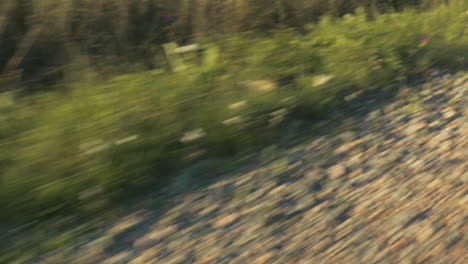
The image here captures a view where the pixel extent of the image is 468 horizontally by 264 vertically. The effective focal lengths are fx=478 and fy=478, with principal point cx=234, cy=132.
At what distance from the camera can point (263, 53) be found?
11.5 ft

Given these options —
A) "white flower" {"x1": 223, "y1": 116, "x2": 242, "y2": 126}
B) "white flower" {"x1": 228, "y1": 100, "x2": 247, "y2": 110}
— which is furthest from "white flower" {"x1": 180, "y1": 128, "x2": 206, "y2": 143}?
"white flower" {"x1": 228, "y1": 100, "x2": 247, "y2": 110}

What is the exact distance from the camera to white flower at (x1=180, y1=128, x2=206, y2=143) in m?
2.57

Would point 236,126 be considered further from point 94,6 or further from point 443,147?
point 94,6

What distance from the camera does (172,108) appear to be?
2.67m

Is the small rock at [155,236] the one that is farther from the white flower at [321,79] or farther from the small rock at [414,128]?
the small rock at [414,128]

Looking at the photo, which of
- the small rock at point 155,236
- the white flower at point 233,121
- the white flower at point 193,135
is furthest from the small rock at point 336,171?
the small rock at point 155,236

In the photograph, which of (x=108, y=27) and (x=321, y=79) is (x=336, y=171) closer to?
(x=321, y=79)


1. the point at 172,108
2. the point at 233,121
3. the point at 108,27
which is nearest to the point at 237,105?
the point at 233,121

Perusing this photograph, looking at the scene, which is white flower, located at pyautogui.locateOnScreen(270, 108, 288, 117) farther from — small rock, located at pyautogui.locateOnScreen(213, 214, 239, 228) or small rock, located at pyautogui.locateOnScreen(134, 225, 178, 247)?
small rock, located at pyautogui.locateOnScreen(134, 225, 178, 247)

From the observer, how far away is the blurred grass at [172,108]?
2191 millimetres

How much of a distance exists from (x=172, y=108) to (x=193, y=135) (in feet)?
0.68

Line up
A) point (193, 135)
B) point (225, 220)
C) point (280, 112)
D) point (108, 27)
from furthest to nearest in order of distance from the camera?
1. point (108, 27)
2. point (280, 112)
3. point (193, 135)
4. point (225, 220)

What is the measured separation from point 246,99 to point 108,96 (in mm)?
827

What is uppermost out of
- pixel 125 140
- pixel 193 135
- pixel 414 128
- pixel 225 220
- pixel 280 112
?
pixel 125 140
